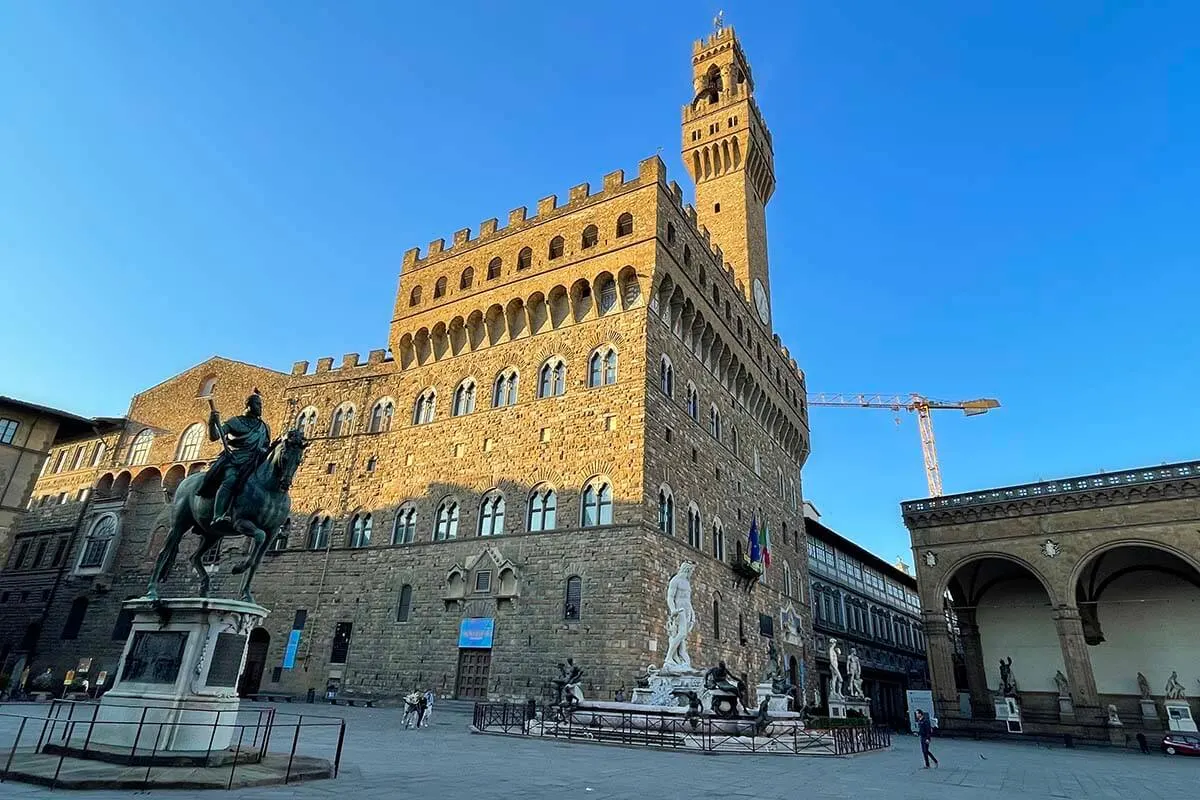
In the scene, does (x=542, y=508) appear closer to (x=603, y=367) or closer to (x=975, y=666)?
(x=603, y=367)

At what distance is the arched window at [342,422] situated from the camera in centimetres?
2964

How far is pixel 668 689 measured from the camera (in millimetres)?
16156

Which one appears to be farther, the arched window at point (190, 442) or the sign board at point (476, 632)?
the arched window at point (190, 442)

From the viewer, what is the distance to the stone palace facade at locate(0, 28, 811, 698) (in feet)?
70.8

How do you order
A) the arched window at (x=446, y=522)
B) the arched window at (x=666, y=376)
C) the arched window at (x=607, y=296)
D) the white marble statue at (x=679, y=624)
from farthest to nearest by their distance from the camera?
the arched window at (x=607, y=296), the arched window at (x=446, y=522), the arched window at (x=666, y=376), the white marble statue at (x=679, y=624)

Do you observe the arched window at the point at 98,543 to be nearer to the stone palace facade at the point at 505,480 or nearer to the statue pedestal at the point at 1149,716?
the stone palace facade at the point at 505,480

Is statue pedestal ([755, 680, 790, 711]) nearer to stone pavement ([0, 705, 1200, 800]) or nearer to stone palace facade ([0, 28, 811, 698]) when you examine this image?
stone pavement ([0, 705, 1200, 800])

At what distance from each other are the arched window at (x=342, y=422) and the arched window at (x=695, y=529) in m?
15.0

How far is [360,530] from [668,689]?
50.9ft

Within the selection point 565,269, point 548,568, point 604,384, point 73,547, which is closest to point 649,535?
point 548,568

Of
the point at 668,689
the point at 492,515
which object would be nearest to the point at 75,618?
the point at 492,515

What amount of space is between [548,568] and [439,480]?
632cm

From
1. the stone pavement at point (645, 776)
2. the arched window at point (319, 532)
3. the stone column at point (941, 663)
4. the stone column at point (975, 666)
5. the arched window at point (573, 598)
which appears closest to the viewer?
the stone pavement at point (645, 776)

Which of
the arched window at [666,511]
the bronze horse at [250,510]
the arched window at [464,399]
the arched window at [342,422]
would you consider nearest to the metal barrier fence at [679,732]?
the arched window at [666,511]
